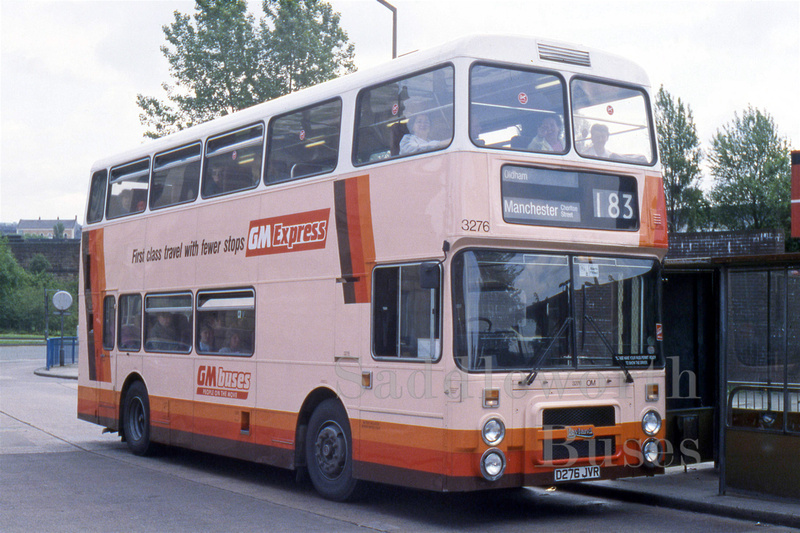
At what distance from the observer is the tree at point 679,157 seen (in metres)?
66.4

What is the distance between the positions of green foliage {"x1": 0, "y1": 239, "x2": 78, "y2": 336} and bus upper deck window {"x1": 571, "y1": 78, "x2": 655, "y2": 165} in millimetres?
65878

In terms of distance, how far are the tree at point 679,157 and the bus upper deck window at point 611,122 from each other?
59069 millimetres

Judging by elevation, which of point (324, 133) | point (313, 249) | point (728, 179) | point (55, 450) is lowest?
point (55, 450)

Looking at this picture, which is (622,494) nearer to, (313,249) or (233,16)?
(313,249)

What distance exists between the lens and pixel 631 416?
29.1 feet

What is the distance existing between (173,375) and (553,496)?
5.52m

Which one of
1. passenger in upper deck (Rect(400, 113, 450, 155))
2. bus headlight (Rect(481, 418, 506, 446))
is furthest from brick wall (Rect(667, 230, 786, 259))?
bus headlight (Rect(481, 418, 506, 446))

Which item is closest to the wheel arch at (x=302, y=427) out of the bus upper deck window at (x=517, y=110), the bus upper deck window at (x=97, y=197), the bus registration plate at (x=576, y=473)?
the bus registration plate at (x=576, y=473)

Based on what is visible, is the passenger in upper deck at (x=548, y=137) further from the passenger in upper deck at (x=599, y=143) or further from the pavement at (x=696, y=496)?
the pavement at (x=696, y=496)

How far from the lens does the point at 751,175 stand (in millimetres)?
63656

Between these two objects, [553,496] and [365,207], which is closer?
[365,207]

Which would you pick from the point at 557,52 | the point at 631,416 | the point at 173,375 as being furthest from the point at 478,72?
the point at 173,375

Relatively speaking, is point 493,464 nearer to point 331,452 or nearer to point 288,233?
point 331,452

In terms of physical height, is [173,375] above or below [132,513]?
above
